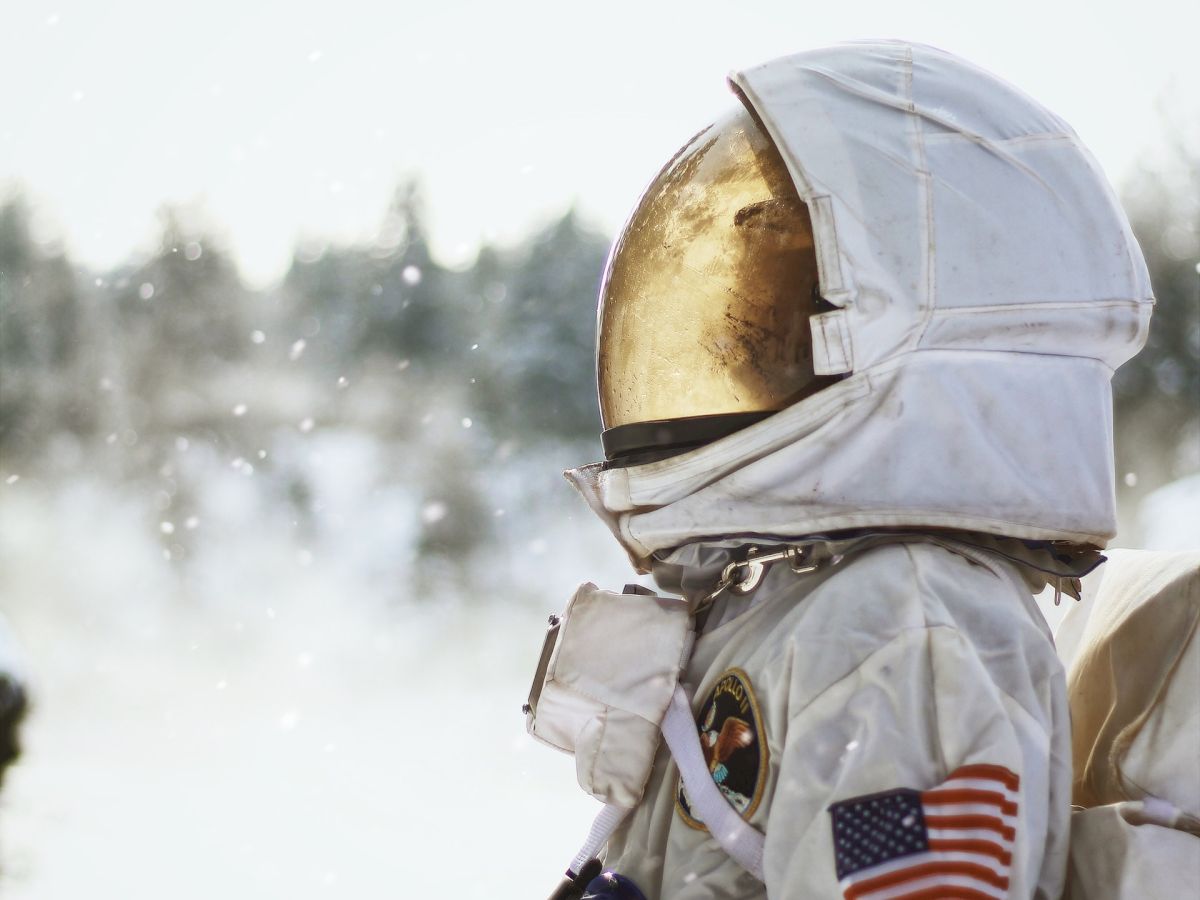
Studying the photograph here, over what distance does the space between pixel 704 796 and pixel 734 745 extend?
1.6 inches

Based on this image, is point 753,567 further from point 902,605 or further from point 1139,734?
point 1139,734

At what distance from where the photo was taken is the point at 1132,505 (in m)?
6.20

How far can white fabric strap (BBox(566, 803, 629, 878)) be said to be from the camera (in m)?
0.86

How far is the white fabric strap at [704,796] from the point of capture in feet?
2.38

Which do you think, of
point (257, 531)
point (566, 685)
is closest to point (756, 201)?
point (566, 685)

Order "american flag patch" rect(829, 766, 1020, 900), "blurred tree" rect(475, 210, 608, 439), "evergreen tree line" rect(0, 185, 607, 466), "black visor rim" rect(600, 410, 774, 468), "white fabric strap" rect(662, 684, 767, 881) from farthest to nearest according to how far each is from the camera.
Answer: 1. "blurred tree" rect(475, 210, 608, 439)
2. "evergreen tree line" rect(0, 185, 607, 466)
3. "black visor rim" rect(600, 410, 774, 468)
4. "white fabric strap" rect(662, 684, 767, 881)
5. "american flag patch" rect(829, 766, 1020, 900)

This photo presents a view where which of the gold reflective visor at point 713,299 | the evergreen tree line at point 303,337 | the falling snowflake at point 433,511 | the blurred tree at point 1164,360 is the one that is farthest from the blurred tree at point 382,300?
the gold reflective visor at point 713,299

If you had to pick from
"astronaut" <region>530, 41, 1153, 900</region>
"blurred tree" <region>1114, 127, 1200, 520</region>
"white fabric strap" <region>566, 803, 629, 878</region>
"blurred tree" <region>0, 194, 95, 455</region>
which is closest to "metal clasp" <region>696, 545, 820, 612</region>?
"astronaut" <region>530, 41, 1153, 900</region>

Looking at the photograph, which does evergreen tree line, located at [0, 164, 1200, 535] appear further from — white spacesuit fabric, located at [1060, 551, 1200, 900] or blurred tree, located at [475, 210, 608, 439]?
white spacesuit fabric, located at [1060, 551, 1200, 900]

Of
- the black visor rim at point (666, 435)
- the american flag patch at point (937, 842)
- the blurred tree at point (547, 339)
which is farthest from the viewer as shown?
the blurred tree at point (547, 339)

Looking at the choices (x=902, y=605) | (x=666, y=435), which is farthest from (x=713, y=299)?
(x=902, y=605)

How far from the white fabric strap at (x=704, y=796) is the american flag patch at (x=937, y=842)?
0.09 m

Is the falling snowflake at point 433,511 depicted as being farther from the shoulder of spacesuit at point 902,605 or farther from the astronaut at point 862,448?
the shoulder of spacesuit at point 902,605

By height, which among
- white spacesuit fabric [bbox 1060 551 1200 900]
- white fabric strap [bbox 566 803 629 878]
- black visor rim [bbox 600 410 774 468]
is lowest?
white fabric strap [bbox 566 803 629 878]
